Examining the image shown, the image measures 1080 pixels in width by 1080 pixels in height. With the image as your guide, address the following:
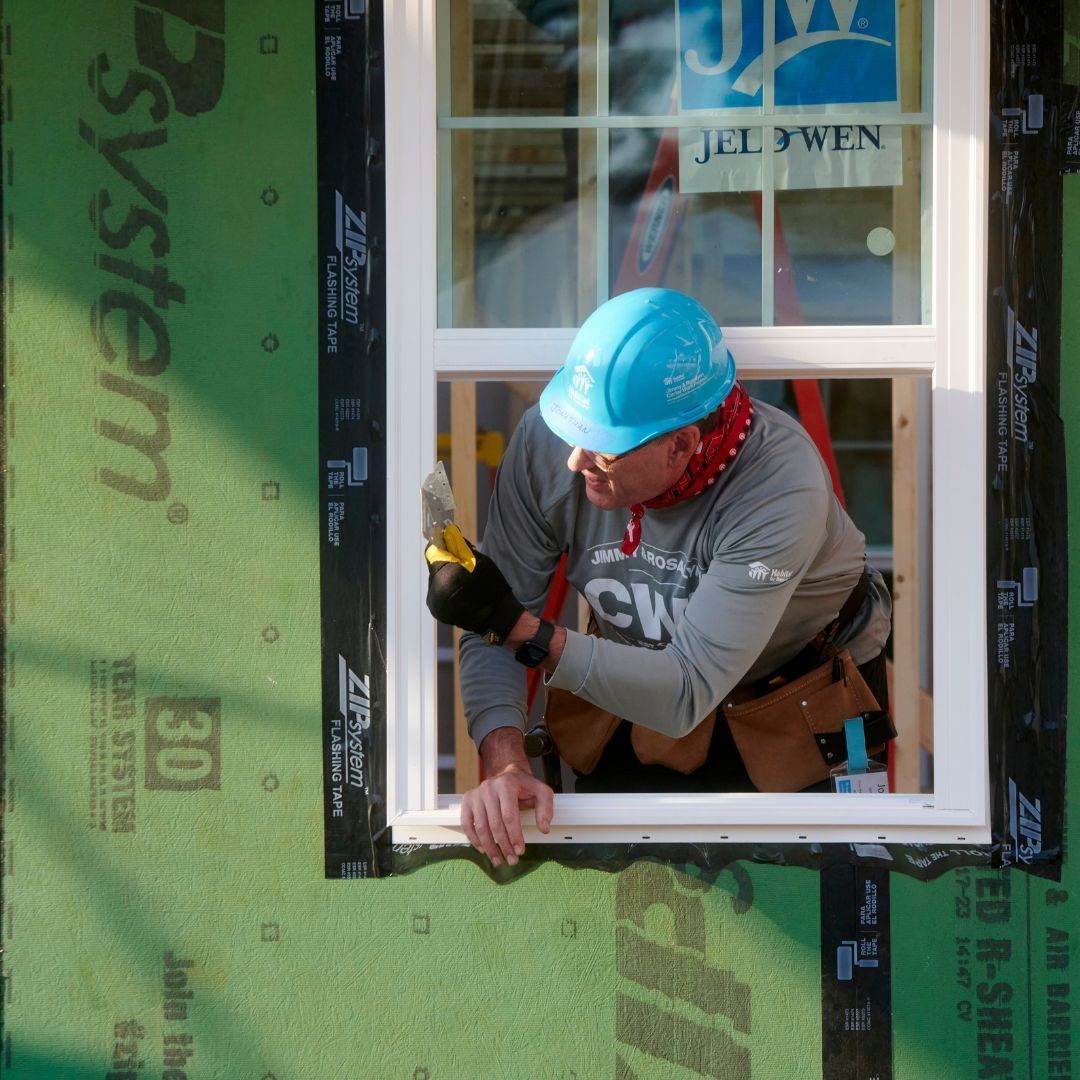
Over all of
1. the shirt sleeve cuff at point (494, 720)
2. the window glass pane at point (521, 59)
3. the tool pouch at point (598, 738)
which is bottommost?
the tool pouch at point (598, 738)

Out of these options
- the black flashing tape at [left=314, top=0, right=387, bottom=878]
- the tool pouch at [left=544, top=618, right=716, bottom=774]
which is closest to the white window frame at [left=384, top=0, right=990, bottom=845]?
the black flashing tape at [left=314, top=0, right=387, bottom=878]

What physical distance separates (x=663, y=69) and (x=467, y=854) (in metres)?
1.52

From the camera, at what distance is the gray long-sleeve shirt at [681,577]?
6.47 ft

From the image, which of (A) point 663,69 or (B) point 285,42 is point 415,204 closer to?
(B) point 285,42

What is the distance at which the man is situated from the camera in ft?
6.23

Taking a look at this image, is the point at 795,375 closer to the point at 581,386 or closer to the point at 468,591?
the point at 581,386

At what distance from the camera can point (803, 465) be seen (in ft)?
6.77

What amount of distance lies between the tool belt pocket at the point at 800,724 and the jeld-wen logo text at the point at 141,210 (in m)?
1.24

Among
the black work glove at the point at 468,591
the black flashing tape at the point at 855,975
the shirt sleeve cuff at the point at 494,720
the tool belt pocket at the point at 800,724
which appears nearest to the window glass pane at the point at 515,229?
the black work glove at the point at 468,591

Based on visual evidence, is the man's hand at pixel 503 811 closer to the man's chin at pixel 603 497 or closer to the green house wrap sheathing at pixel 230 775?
the green house wrap sheathing at pixel 230 775

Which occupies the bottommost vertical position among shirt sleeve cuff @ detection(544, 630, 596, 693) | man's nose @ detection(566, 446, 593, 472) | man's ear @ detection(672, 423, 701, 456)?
shirt sleeve cuff @ detection(544, 630, 596, 693)

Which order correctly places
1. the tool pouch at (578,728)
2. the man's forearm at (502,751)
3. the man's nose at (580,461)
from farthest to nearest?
1. the tool pouch at (578,728)
2. the man's forearm at (502,751)
3. the man's nose at (580,461)

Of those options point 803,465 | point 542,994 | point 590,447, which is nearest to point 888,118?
point 803,465

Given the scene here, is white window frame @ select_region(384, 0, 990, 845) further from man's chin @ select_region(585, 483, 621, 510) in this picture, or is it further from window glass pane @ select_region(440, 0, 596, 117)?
man's chin @ select_region(585, 483, 621, 510)
